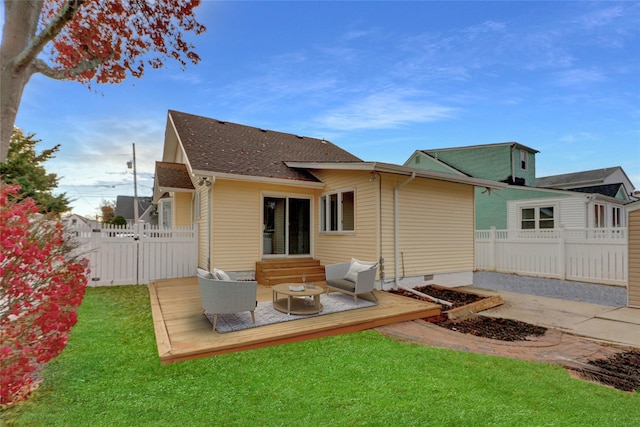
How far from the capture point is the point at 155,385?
3307 mm

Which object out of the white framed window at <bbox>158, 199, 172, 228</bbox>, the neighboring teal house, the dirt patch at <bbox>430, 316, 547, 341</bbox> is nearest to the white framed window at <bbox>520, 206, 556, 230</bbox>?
the neighboring teal house

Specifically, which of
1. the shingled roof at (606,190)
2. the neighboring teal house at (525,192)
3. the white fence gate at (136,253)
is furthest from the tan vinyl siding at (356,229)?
the shingled roof at (606,190)

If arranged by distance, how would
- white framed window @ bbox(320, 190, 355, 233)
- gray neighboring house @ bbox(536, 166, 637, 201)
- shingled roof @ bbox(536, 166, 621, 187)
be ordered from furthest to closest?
shingled roof @ bbox(536, 166, 621, 187) → gray neighboring house @ bbox(536, 166, 637, 201) → white framed window @ bbox(320, 190, 355, 233)

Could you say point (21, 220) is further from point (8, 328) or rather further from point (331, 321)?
point (331, 321)

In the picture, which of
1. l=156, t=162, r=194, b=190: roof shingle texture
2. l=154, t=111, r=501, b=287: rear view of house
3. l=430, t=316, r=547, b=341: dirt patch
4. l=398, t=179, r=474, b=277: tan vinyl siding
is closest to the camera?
l=430, t=316, r=547, b=341: dirt patch

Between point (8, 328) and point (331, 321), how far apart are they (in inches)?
157

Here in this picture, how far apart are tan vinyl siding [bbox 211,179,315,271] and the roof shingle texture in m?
2.93

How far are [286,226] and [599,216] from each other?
1552 centimetres

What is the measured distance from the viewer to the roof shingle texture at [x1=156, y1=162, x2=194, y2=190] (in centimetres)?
1099

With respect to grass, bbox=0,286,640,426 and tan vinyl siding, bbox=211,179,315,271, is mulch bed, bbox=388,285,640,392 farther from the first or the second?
tan vinyl siding, bbox=211,179,315,271

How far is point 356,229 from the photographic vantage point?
8617mm

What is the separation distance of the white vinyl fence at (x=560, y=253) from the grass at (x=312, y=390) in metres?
8.30

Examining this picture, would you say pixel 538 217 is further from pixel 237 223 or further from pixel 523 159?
pixel 237 223

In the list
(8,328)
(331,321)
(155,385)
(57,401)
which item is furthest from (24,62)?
(331,321)
